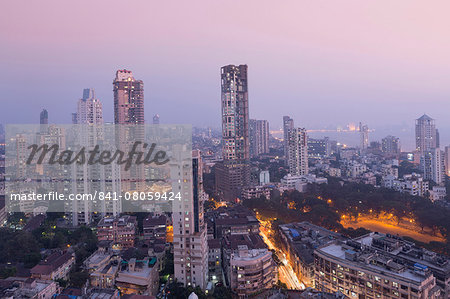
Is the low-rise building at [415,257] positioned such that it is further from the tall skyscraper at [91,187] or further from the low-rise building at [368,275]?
the tall skyscraper at [91,187]

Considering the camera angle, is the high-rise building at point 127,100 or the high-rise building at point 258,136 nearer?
the high-rise building at point 127,100

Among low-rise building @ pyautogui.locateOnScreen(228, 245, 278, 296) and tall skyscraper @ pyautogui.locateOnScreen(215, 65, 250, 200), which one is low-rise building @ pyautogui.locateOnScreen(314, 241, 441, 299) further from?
tall skyscraper @ pyautogui.locateOnScreen(215, 65, 250, 200)

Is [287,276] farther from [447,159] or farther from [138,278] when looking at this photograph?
[447,159]

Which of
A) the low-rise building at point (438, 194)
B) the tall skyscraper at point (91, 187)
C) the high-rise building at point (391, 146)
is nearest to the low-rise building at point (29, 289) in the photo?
the tall skyscraper at point (91, 187)

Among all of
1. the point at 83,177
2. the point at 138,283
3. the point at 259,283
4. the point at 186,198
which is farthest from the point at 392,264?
the point at 83,177

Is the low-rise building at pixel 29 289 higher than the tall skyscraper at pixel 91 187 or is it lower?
lower

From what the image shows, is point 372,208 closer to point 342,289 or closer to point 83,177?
point 342,289
